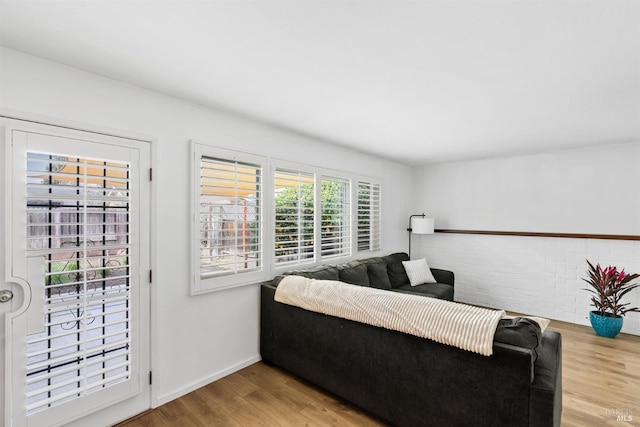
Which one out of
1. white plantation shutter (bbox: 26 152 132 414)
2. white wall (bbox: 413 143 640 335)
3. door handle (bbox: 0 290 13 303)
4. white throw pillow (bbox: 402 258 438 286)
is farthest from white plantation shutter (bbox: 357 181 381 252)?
door handle (bbox: 0 290 13 303)

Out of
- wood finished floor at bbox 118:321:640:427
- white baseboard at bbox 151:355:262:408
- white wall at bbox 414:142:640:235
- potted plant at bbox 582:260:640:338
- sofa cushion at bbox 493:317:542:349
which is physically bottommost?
wood finished floor at bbox 118:321:640:427

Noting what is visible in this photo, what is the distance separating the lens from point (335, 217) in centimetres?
383

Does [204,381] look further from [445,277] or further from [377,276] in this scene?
[445,277]

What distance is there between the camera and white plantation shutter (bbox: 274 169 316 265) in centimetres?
312

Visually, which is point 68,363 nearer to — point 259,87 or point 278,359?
point 278,359

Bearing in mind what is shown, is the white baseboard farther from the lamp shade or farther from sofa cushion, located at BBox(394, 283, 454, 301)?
the lamp shade

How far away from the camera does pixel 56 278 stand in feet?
5.89

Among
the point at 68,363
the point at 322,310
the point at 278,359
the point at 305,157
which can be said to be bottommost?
the point at 278,359

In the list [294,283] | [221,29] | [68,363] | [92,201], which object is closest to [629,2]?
[221,29]

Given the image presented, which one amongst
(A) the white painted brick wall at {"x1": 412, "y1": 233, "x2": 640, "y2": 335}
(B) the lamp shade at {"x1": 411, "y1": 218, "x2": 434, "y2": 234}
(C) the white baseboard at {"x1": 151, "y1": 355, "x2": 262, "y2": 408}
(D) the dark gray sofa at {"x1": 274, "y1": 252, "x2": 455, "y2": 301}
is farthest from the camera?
(B) the lamp shade at {"x1": 411, "y1": 218, "x2": 434, "y2": 234}

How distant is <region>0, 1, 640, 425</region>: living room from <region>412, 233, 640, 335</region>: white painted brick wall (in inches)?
0.6

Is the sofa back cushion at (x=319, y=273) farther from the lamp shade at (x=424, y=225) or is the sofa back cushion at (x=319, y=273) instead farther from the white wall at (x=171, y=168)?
the lamp shade at (x=424, y=225)

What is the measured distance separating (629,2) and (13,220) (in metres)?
3.15

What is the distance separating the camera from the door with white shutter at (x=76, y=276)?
1.68 meters
